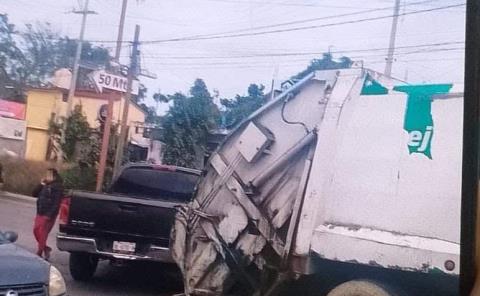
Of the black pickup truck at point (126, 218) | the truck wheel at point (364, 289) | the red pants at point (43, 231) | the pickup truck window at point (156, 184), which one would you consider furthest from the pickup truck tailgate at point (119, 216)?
the truck wheel at point (364, 289)

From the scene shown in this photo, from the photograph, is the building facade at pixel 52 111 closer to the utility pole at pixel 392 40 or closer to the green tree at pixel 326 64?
the green tree at pixel 326 64

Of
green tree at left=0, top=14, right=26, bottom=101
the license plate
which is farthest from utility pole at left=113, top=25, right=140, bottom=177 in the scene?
green tree at left=0, top=14, right=26, bottom=101

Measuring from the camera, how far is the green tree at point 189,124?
17.3 ft

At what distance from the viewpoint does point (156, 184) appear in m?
6.30

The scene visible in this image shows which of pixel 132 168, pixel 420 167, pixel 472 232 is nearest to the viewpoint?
pixel 472 232

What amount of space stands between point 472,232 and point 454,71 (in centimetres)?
152

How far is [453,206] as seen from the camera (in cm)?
407

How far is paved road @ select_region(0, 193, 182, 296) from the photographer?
20.9 feet

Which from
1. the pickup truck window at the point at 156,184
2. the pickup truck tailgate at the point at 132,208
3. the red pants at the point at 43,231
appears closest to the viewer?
the pickup truck window at the point at 156,184

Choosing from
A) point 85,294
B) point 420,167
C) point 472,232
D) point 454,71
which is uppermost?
point 454,71

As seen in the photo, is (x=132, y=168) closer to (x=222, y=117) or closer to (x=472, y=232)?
(x=222, y=117)

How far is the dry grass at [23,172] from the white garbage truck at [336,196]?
1.25 m

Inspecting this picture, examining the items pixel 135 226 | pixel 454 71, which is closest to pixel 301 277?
pixel 454 71

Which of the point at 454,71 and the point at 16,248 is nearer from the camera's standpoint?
the point at 454,71
